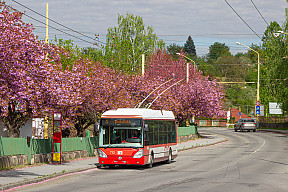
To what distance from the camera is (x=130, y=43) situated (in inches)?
3270

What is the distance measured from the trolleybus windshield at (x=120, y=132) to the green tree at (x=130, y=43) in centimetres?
5485

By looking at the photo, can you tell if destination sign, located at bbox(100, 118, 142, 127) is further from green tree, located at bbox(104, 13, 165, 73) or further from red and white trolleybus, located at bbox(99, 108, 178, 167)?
green tree, located at bbox(104, 13, 165, 73)

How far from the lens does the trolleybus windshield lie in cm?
2374

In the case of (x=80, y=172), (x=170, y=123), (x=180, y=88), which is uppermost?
(x=180, y=88)

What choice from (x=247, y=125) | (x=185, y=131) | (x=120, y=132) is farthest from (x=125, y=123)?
(x=247, y=125)

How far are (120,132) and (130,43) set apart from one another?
197 ft

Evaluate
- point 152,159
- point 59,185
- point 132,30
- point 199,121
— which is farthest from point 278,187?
point 199,121

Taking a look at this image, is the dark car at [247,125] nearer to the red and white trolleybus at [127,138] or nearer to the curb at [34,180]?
the red and white trolleybus at [127,138]

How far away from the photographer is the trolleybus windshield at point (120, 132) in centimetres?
2374

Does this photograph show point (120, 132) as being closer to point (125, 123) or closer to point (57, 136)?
point (125, 123)

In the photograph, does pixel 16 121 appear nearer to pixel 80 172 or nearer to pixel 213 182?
pixel 80 172

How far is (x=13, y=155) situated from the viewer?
22.0 meters

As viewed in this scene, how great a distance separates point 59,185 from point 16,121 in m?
8.15

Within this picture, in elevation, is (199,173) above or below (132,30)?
below
